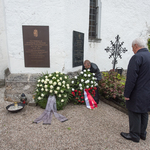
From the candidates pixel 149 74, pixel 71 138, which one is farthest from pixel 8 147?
pixel 149 74

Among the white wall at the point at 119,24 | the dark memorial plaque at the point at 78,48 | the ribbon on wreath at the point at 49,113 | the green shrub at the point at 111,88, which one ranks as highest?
the white wall at the point at 119,24

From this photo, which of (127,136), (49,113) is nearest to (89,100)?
(49,113)

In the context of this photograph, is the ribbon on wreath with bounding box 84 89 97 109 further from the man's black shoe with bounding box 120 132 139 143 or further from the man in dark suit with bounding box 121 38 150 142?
the man in dark suit with bounding box 121 38 150 142

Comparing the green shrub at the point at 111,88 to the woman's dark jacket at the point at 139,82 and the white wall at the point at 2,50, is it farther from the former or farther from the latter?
the white wall at the point at 2,50

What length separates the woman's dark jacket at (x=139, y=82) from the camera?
7.01 feet

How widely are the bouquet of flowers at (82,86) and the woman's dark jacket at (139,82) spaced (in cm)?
165

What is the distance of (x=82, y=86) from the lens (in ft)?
12.8

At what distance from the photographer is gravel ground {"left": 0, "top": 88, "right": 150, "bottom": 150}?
7.65ft

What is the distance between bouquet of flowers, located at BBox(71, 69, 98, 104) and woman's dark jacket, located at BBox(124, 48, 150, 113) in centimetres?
165

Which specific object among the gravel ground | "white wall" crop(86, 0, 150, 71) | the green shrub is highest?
"white wall" crop(86, 0, 150, 71)

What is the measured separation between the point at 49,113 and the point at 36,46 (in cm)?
208

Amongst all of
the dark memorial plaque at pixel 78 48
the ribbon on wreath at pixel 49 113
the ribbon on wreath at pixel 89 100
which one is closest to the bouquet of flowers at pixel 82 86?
the ribbon on wreath at pixel 89 100

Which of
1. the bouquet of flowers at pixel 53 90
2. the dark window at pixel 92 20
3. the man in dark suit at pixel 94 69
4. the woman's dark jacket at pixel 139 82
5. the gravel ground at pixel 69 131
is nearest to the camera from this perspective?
the woman's dark jacket at pixel 139 82

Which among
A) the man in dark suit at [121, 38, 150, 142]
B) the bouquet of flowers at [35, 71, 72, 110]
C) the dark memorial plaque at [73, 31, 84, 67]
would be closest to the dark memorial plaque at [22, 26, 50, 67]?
the bouquet of flowers at [35, 71, 72, 110]
